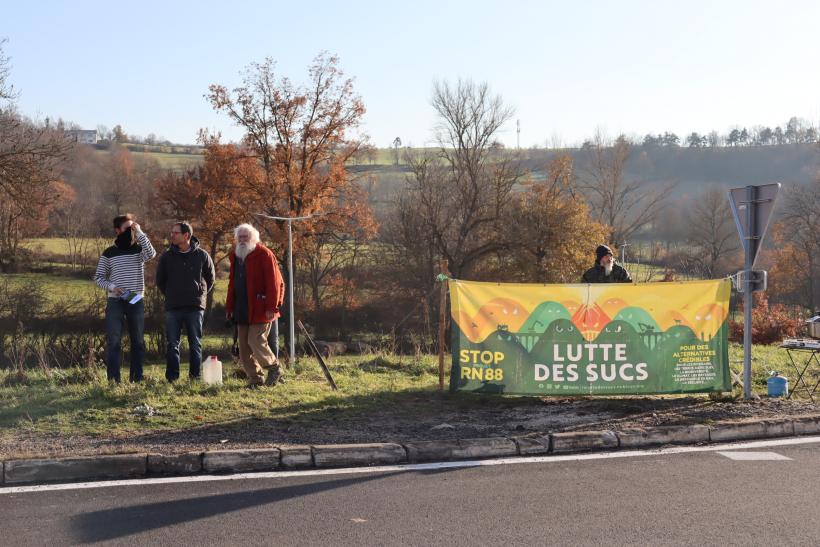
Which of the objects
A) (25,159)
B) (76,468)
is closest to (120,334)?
(76,468)

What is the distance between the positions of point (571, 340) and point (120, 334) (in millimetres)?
5441

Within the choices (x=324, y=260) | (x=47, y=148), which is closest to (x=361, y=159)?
(x=324, y=260)

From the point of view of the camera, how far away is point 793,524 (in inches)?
199

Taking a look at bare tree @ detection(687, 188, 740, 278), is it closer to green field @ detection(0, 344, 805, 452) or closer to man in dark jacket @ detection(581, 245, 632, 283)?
man in dark jacket @ detection(581, 245, 632, 283)

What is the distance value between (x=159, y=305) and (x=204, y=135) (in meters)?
15.9

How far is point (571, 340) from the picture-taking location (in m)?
9.09

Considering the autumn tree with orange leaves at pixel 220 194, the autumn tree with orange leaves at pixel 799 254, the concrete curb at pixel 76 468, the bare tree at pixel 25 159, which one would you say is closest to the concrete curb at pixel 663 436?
the concrete curb at pixel 76 468

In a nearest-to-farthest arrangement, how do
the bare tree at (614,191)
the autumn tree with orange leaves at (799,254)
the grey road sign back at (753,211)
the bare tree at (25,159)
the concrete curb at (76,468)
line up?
the concrete curb at (76,468) < the grey road sign back at (753,211) < the bare tree at (25,159) < the autumn tree with orange leaves at (799,254) < the bare tree at (614,191)

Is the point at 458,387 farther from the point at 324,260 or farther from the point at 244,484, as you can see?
the point at 324,260

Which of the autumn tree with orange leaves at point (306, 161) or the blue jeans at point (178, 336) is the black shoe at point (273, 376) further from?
the autumn tree with orange leaves at point (306, 161)

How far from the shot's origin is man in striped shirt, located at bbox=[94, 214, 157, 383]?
30.8 ft

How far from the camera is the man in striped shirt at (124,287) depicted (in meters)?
9.38

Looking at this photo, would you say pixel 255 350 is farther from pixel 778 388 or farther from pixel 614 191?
pixel 614 191

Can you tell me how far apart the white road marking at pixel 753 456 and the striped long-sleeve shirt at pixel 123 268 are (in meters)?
6.76
